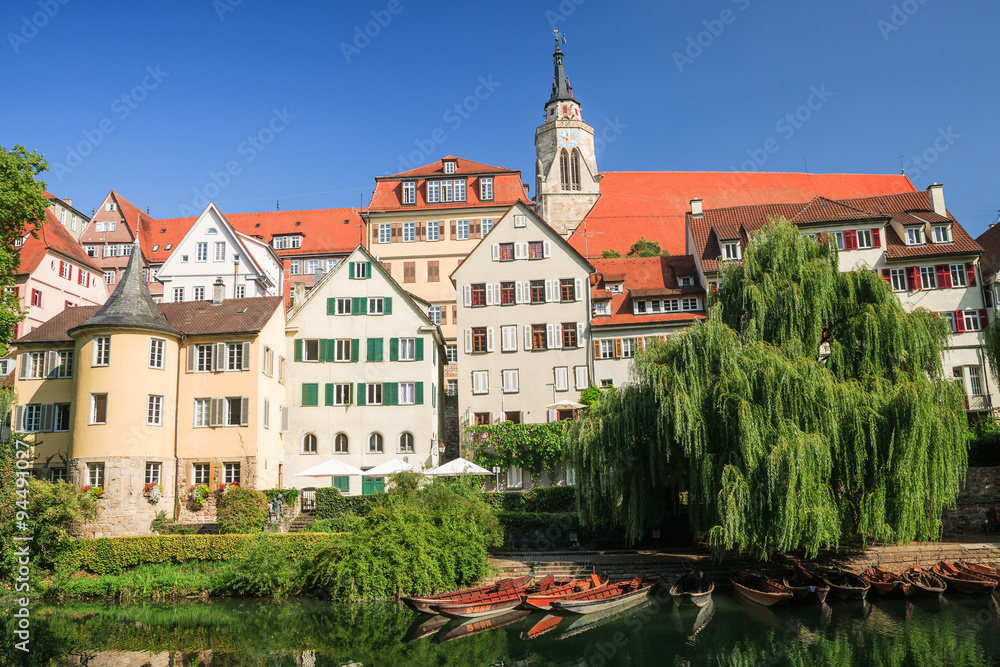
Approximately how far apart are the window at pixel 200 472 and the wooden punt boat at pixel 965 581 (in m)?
27.0

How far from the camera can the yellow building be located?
32.2m

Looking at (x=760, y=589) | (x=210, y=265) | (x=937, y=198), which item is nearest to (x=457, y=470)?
(x=760, y=589)

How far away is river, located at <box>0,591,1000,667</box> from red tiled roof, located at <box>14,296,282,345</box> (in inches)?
514

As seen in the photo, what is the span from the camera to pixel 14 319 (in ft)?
98.8

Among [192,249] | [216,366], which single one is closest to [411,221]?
[192,249]

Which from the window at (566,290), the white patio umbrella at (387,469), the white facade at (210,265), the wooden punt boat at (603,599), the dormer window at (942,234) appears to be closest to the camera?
the wooden punt boat at (603,599)

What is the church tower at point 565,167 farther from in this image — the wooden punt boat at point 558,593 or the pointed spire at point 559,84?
the wooden punt boat at point 558,593

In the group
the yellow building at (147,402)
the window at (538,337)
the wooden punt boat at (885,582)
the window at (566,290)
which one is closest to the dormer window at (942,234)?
the window at (566,290)

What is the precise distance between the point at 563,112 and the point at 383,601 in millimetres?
58190

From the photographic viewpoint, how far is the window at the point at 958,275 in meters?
40.0

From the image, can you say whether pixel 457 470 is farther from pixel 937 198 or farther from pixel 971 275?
pixel 937 198

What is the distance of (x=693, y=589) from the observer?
2445 cm

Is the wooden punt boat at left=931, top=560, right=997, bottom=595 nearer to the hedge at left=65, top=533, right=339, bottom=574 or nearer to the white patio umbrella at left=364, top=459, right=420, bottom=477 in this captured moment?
the white patio umbrella at left=364, top=459, right=420, bottom=477

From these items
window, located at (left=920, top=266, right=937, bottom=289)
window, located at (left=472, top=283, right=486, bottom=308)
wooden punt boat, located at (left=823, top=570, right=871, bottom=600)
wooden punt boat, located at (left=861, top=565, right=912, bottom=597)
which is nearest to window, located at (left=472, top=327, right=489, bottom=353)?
window, located at (left=472, top=283, right=486, bottom=308)
